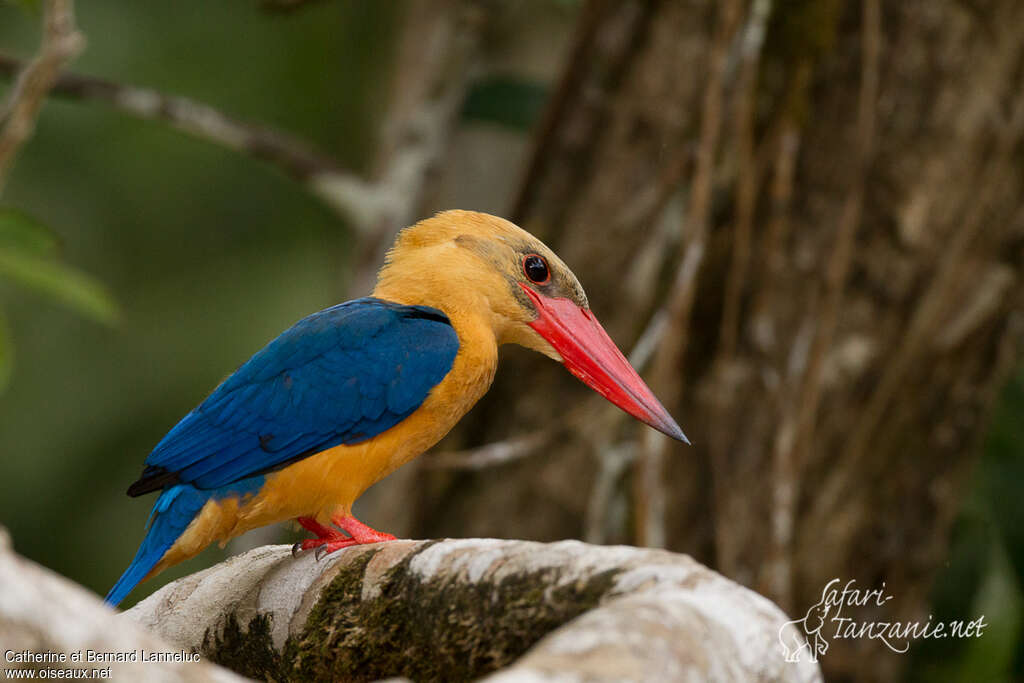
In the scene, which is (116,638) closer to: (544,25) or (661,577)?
(661,577)

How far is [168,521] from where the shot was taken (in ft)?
Answer: 9.79

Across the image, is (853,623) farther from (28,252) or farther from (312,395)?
(28,252)

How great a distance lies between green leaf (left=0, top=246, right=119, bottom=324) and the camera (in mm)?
3484

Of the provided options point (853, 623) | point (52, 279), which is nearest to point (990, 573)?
point (853, 623)

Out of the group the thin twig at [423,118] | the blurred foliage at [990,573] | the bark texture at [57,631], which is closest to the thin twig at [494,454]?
the thin twig at [423,118]

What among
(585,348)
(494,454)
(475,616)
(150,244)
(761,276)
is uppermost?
(761,276)

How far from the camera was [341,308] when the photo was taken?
3.32 metres

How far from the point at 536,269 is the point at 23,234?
150 cm

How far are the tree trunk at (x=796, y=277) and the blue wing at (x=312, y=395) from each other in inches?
51.5

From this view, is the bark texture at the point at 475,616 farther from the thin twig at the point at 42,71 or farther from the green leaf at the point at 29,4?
the green leaf at the point at 29,4

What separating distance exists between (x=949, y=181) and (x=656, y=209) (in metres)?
1.07

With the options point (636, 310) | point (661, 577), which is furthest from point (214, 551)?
point (661, 577)

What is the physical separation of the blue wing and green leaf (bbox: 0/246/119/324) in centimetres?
72

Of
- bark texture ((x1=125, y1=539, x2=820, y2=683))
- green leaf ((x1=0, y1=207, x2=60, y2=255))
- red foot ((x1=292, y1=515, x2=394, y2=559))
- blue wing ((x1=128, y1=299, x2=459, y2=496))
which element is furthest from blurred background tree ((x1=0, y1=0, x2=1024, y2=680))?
bark texture ((x1=125, y1=539, x2=820, y2=683))
